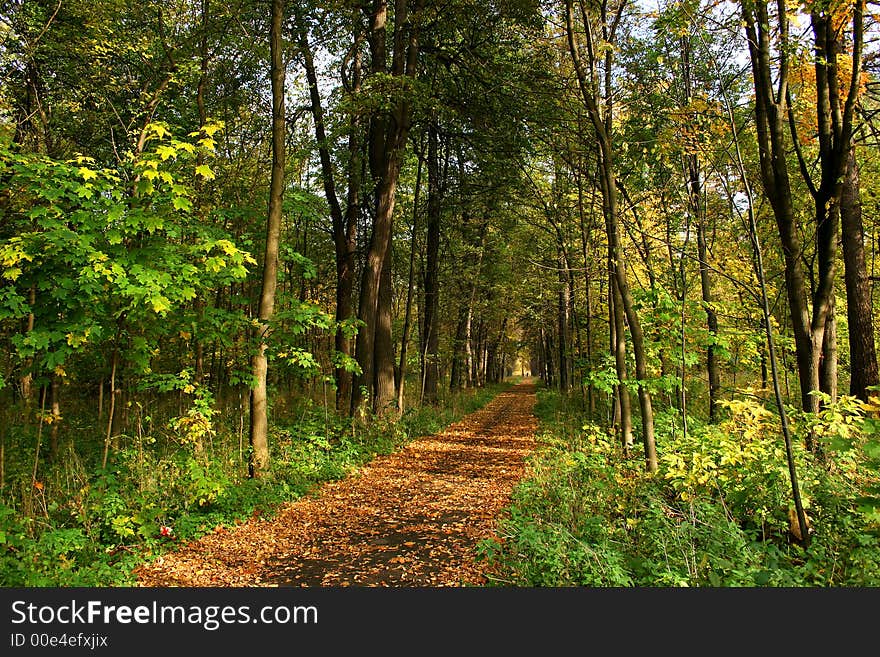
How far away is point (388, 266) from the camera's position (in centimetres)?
1321

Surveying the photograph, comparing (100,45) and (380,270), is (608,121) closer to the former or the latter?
(380,270)

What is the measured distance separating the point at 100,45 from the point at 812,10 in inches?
398

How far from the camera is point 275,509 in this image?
6.65 metres

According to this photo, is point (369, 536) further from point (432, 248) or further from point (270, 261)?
point (432, 248)

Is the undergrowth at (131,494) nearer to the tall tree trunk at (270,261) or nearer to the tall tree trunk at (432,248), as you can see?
the tall tree trunk at (270,261)

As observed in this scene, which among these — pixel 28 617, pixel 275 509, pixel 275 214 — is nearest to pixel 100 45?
pixel 275 214

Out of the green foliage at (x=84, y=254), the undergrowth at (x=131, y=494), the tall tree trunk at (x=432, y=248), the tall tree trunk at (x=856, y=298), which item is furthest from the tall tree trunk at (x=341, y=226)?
the tall tree trunk at (x=856, y=298)

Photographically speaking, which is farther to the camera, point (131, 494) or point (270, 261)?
point (270, 261)

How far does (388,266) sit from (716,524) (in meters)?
9.96

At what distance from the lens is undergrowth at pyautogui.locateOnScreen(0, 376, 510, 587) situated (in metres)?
4.46

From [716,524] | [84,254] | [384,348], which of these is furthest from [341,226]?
[716,524]

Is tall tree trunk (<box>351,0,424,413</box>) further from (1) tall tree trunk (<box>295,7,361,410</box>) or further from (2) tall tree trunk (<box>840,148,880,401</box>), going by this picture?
(2) tall tree trunk (<box>840,148,880,401</box>)

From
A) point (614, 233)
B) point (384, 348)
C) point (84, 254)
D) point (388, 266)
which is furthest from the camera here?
point (388, 266)

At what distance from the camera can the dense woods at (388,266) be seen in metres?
4.80
